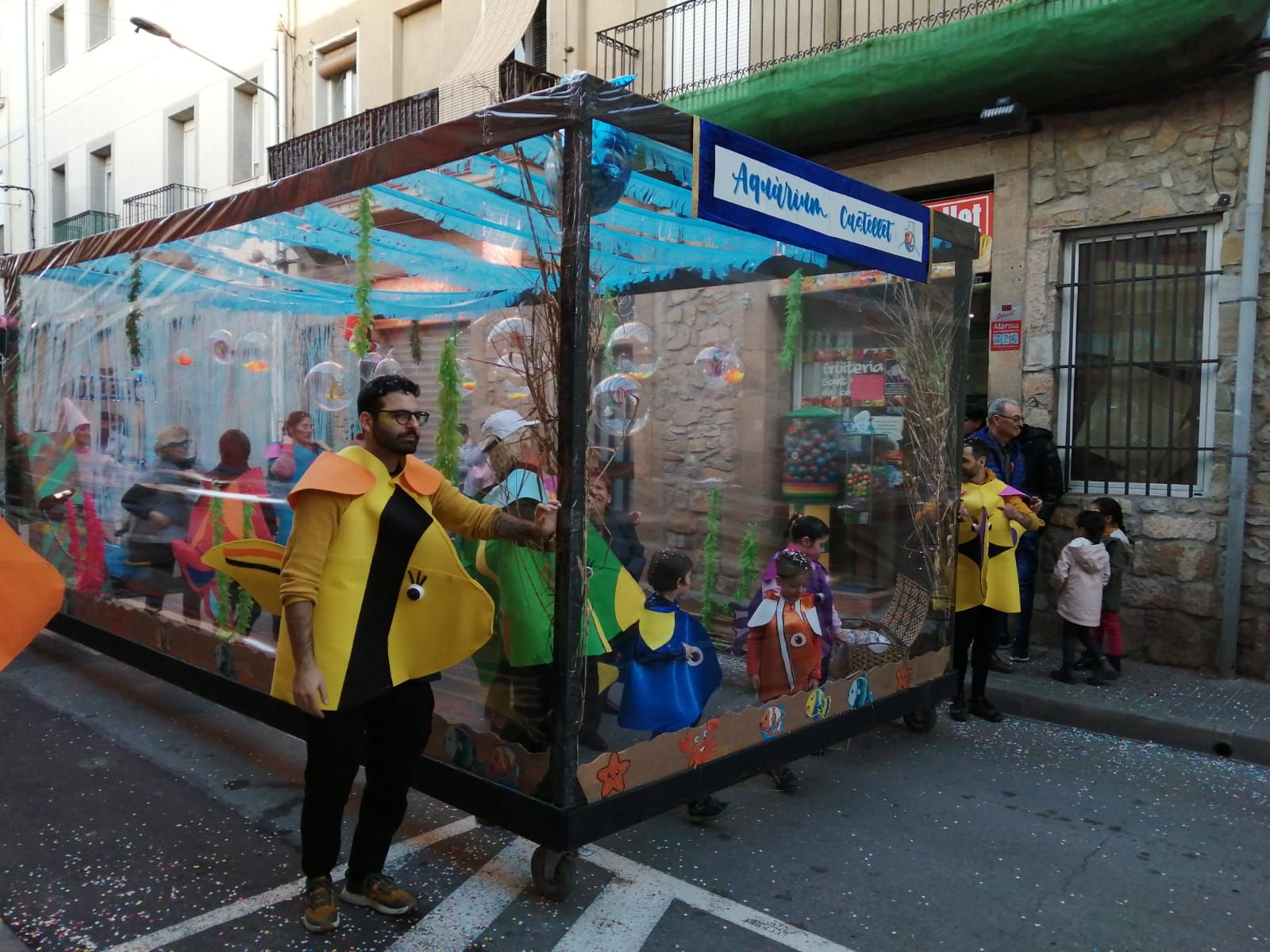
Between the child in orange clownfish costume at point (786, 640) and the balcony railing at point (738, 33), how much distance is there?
18.3 ft

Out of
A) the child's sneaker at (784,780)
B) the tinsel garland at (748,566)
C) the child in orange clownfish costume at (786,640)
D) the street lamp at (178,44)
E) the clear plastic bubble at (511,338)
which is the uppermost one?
the street lamp at (178,44)

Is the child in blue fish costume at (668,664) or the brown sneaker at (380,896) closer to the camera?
the brown sneaker at (380,896)

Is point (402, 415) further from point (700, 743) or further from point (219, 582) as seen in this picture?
point (219, 582)

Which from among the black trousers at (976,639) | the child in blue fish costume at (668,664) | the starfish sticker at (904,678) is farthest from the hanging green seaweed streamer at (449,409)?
the black trousers at (976,639)

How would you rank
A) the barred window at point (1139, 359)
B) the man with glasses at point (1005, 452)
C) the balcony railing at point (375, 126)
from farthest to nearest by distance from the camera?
the balcony railing at point (375, 126)
the barred window at point (1139, 359)
the man with glasses at point (1005, 452)

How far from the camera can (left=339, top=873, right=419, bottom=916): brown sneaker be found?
3.20 m

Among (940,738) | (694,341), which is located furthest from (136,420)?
(940,738)

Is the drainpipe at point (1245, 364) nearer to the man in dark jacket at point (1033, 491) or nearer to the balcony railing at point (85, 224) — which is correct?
the man in dark jacket at point (1033, 491)

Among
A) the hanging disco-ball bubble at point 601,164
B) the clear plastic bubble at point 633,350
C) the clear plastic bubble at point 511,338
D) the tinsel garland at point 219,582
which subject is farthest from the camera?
the tinsel garland at point 219,582

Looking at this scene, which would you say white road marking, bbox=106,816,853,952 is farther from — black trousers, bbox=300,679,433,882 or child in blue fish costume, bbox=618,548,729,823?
child in blue fish costume, bbox=618,548,729,823

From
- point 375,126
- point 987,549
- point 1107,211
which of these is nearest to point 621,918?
point 987,549

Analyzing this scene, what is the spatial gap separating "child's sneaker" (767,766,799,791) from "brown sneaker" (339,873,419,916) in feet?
5.94

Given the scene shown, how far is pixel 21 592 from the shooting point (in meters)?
3.05

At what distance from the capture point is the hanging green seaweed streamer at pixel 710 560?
4.50 metres
